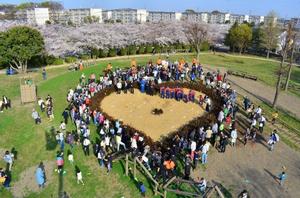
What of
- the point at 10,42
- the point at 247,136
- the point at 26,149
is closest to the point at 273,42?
the point at 247,136

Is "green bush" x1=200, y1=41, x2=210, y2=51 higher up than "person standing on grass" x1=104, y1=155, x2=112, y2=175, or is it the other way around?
"green bush" x1=200, y1=41, x2=210, y2=51

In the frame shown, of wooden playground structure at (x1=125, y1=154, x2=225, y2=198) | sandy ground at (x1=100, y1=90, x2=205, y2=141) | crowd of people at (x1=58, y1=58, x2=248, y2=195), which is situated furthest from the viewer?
sandy ground at (x1=100, y1=90, x2=205, y2=141)

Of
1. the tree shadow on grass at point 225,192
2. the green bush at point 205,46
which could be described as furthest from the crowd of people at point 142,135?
the green bush at point 205,46

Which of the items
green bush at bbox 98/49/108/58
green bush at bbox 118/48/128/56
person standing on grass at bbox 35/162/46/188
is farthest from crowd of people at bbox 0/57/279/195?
green bush at bbox 118/48/128/56

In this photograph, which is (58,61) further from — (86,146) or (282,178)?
(282,178)

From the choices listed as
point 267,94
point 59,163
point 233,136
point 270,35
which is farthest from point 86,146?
point 270,35

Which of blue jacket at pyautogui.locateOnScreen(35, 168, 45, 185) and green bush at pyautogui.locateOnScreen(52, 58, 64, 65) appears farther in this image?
green bush at pyautogui.locateOnScreen(52, 58, 64, 65)

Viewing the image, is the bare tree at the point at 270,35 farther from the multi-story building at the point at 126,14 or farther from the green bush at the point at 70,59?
the multi-story building at the point at 126,14

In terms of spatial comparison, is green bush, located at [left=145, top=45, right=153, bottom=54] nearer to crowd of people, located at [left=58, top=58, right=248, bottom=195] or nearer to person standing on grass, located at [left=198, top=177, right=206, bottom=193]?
crowd of people, located at [left=58, top=58, right=248, bottom=195]
